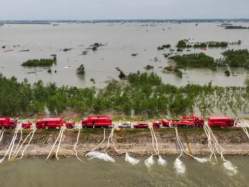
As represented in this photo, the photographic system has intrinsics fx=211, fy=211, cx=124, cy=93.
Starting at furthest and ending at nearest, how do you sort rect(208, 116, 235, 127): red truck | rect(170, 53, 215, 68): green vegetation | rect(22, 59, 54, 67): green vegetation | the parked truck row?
rect(22, 59, 54, 67): green vegetation
rect(170, 53, 215, 68): green vegetation
the parked truck row
rect(208, 116, 235, 127): red truck

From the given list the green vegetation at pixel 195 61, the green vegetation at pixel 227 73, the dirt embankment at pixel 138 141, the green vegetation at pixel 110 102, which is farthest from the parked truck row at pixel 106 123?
the green vegetation at pixel 195 61

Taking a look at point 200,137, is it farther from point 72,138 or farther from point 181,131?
point 72,138

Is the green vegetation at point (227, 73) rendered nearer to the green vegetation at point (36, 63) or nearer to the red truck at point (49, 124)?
the red truck at point (49, 124)

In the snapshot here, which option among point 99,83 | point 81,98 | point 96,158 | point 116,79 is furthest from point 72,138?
point 116,79

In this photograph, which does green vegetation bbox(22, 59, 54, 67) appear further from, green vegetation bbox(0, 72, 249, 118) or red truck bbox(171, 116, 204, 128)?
red truck bbox(171, 116, 204, 128)

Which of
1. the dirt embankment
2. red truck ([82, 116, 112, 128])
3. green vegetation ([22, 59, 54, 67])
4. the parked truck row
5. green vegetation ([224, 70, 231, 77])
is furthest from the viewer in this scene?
green vegetation ([22, 59, 54, 67])

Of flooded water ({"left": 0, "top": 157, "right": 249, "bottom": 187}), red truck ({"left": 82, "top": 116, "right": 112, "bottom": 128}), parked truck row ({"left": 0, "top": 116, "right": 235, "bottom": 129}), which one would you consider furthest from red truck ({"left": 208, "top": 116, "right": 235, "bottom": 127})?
red truck ({"left": 82, "top": 116, "right": 112, "bottom": 128})

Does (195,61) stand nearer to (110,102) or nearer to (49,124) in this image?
(110,102)
